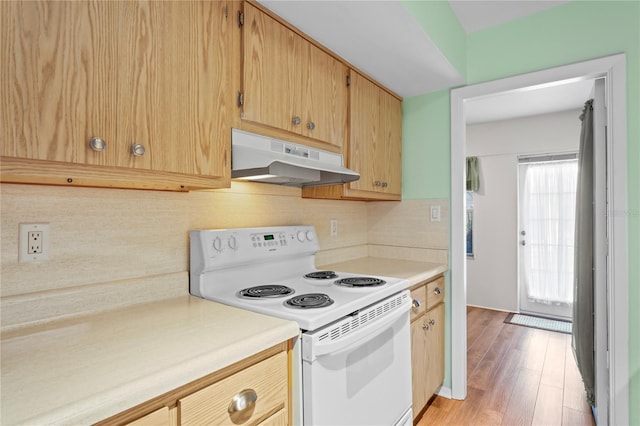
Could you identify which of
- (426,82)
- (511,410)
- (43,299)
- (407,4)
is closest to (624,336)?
(511,410)

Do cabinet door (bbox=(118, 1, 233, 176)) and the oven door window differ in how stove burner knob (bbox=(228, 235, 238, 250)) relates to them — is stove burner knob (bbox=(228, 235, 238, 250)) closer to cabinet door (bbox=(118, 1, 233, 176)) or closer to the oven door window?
cabinet door (bbox=(118, 1, 233, 176))

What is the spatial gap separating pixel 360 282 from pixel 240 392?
84cm

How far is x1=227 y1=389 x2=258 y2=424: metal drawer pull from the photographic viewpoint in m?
0.86

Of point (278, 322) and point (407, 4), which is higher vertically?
point (407, 4)

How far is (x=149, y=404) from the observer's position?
27.8 inches

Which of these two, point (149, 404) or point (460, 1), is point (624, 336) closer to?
point (460, 1)

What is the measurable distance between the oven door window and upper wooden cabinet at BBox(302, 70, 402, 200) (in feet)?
2.59

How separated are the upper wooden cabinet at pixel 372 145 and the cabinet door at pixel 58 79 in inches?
47.7

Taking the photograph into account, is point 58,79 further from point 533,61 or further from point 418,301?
point 533,61

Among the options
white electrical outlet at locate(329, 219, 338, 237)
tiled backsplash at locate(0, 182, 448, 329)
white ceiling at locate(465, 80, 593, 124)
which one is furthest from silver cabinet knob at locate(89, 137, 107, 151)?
white ceiling at locate(465, 80, 593, 124)

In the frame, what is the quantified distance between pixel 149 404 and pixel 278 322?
1.34ft

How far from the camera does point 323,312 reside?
3.72 ft

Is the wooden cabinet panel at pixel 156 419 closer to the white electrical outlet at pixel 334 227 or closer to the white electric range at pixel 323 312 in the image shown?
the white electric range at pixel 323 312

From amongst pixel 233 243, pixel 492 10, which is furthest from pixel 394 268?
pixel 492 10
